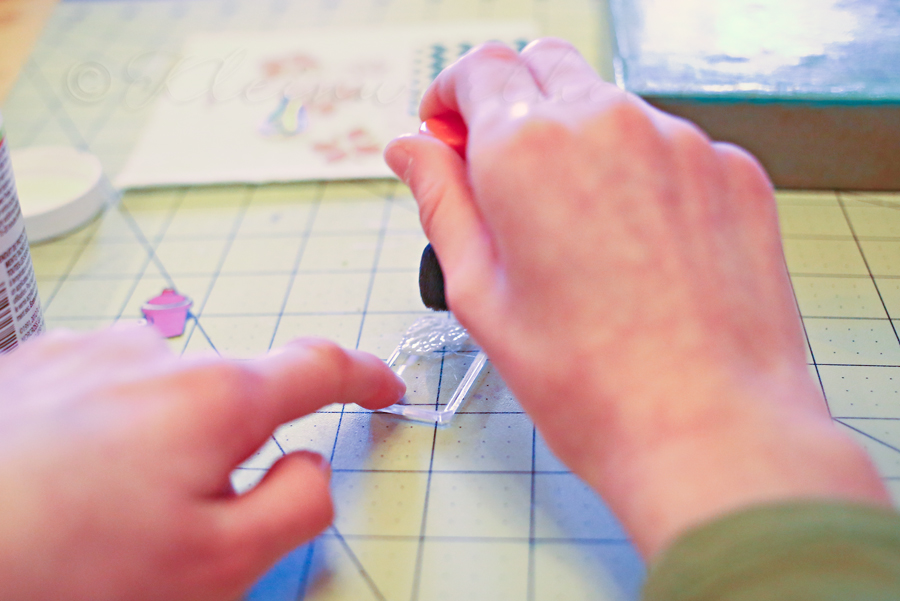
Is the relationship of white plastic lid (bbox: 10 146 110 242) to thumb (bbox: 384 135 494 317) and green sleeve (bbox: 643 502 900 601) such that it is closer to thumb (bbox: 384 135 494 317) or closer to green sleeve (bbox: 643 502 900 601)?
thumb (bbox: 384 135 494 317)

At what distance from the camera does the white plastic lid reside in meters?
0.82

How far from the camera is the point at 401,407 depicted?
57cm

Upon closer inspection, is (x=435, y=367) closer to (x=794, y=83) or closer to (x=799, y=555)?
(x=799, y=555)

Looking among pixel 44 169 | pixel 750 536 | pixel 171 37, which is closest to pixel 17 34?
pixel 171 37

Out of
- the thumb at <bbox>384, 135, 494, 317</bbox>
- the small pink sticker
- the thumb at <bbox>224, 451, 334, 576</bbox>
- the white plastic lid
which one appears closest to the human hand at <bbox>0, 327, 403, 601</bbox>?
the thumb at <bbox>224, 451, 334, 576</bbox>

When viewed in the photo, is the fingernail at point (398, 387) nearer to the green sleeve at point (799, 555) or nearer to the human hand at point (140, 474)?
the human hand at point (140, 474)

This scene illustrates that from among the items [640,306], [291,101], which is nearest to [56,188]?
[291,101]

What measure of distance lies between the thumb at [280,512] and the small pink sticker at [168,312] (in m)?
0.31

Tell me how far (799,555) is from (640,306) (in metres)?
0.14

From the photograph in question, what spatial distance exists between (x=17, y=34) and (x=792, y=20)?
1.22 metres

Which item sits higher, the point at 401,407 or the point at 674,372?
the point at 674,372

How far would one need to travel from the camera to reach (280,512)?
1.30ft

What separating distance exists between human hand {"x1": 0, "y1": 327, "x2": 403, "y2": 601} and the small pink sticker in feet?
0.81

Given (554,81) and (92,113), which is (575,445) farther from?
(92,113)
